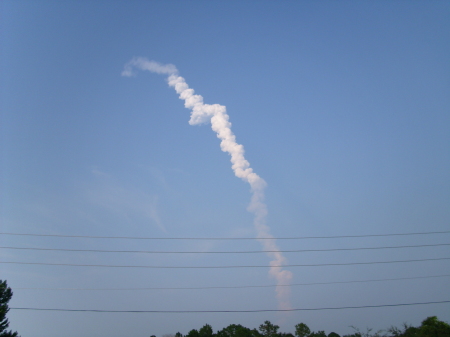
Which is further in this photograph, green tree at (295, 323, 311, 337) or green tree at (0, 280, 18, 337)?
green tree at (295, 323, 311, 337)

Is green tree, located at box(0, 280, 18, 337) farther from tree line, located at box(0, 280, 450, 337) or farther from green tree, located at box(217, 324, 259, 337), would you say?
green tree, located at box(217, 324, 259, 337)

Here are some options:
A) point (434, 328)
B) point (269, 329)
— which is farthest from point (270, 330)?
point (434, 328)

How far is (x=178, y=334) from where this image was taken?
7544cm

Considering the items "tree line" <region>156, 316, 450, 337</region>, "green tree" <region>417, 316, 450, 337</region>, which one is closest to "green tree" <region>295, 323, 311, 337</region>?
"tree line" <region>156, 316, 450, 337</region>

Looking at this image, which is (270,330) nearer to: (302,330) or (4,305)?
(302,330)

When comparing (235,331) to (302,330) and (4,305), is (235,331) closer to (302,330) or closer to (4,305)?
(302,330)

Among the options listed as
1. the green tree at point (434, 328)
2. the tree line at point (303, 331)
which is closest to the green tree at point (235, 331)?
the tree line at point (303, 331)

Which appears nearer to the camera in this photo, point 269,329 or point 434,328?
point 434,328

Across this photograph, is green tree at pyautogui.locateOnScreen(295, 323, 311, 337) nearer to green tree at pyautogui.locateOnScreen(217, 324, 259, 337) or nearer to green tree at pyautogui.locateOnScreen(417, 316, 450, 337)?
green tree at pyautogui.locateOnScreen(217, 324, 259, 337)

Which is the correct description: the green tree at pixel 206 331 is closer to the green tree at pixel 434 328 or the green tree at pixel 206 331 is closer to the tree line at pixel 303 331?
the tree line at pixel 303 331

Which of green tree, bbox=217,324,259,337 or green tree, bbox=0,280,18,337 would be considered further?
green tree, bbox=217,324,259,337

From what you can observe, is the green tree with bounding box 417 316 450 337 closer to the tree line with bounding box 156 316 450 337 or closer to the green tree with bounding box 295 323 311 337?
the tree line with bounding box 156 316 450 337

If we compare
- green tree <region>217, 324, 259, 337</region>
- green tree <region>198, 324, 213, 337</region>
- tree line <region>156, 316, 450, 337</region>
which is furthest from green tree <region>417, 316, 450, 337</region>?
green tree <region>198, 324, 213, 337</region>

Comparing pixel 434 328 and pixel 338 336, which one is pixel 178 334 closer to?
pixel 338 336
